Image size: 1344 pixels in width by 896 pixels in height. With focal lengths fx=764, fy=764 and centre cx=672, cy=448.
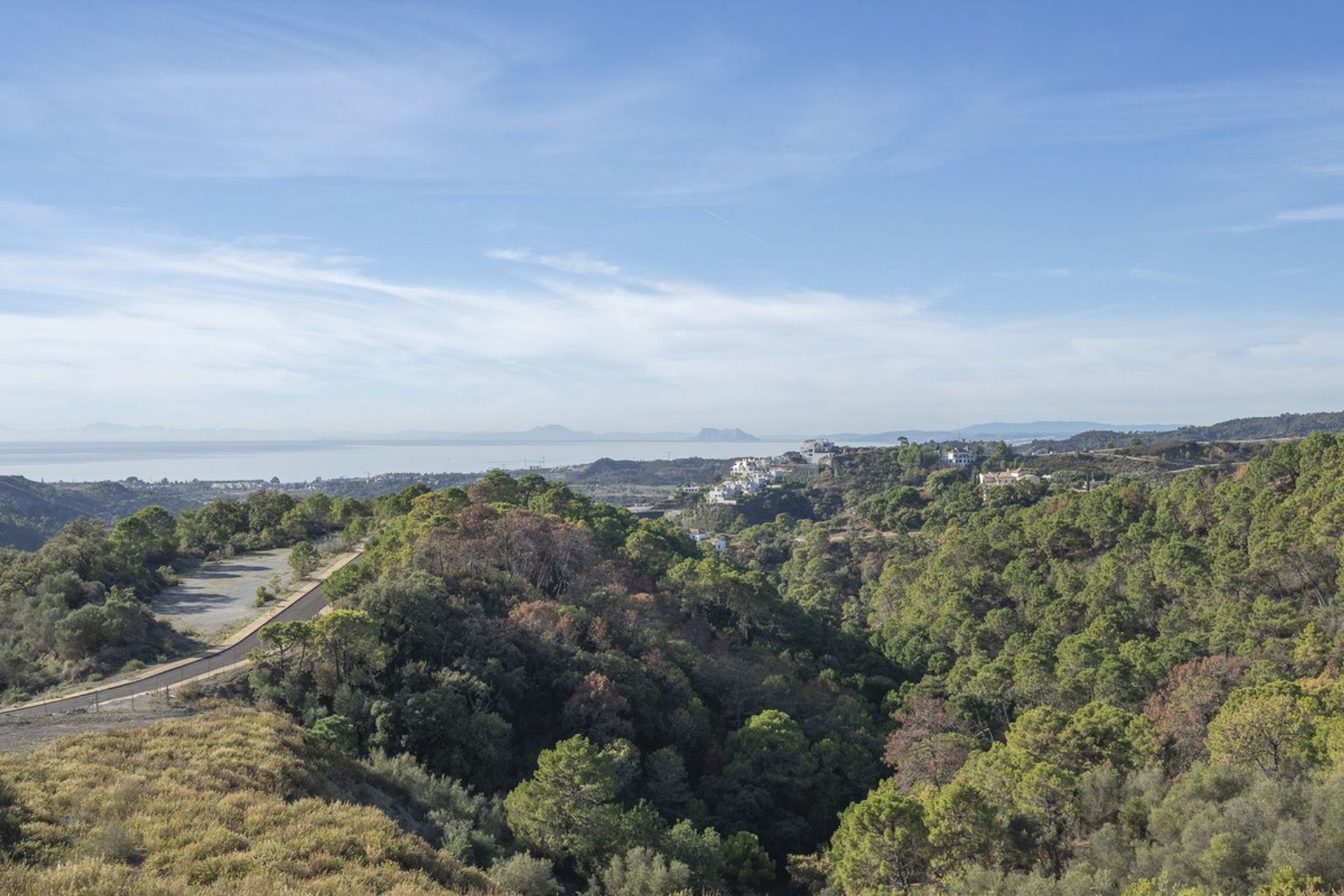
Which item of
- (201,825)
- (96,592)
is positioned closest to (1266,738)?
(201,825)

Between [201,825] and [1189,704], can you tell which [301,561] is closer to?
[201,825]

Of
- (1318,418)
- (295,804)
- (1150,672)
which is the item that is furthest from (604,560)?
(1318,418)

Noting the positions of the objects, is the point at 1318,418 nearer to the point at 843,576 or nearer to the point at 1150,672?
the point at 843,576

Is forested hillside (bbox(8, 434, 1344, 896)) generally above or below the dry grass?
below

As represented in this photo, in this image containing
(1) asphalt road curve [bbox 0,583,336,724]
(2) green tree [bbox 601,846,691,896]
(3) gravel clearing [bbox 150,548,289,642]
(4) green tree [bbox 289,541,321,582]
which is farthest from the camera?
(4) green tree [bbox 289,541,321,582]

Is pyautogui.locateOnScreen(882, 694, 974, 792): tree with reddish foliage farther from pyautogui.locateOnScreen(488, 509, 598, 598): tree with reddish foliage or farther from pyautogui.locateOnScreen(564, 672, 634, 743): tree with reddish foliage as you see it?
pyautogui.locateOnScreen(488, 509, 598, 598): tree with reddish foliage

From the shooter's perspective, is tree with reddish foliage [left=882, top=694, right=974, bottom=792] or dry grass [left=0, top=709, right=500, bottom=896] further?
tree with reddish foliage [left=882, top=694, right=974, bottom=792]

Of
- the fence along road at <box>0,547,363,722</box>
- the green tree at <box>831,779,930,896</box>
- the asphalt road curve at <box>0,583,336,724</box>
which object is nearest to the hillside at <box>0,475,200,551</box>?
the fence along road at <box>0,547,363,722</box>

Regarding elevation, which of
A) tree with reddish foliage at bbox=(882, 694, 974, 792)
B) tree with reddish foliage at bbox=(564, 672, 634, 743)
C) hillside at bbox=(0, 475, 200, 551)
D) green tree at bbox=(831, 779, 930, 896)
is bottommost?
tree with reddish foliage at bbox=(882, 694, 974, 792)
